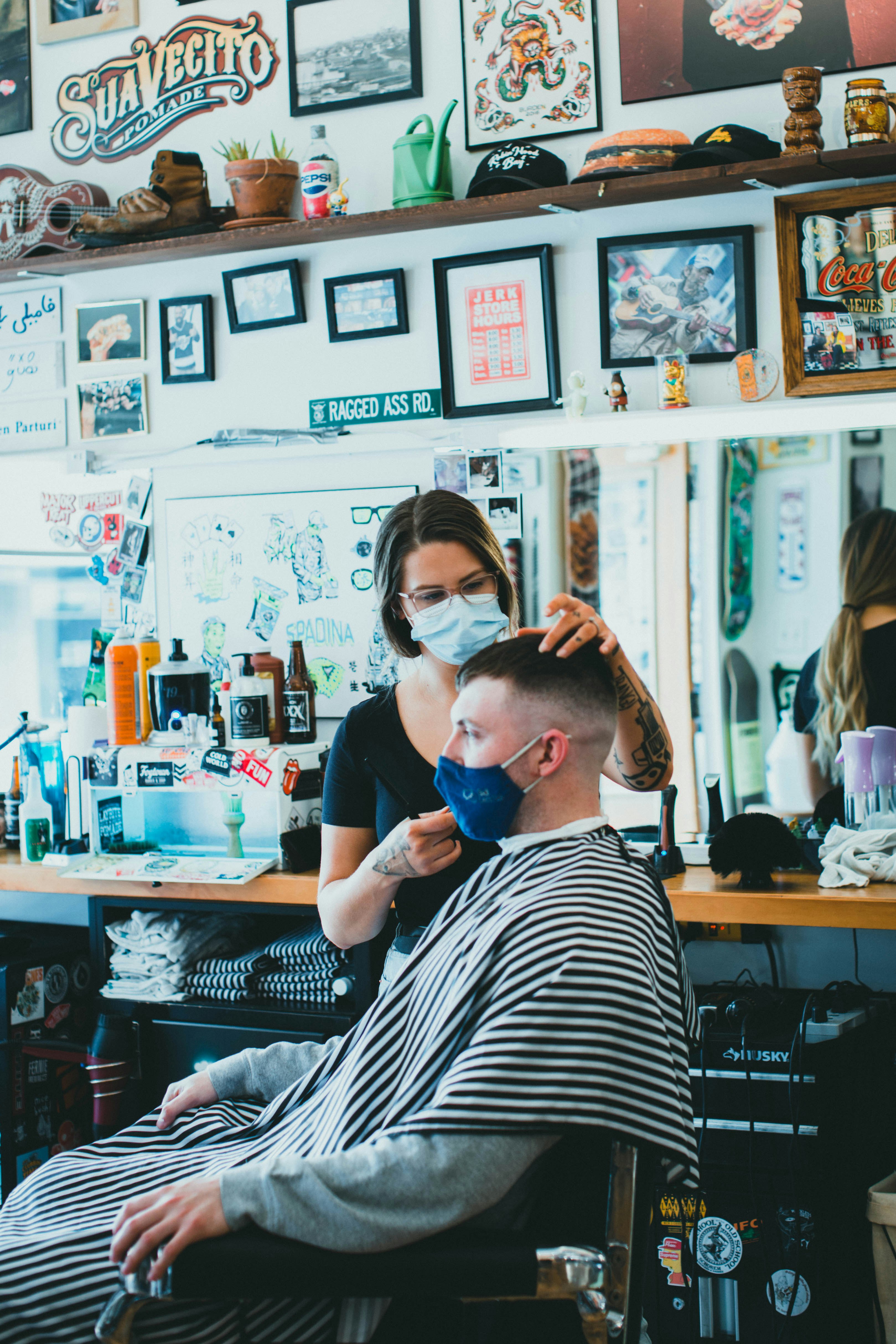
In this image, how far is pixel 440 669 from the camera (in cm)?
198

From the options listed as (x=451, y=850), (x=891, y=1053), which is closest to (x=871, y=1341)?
(x=891, y=1053)

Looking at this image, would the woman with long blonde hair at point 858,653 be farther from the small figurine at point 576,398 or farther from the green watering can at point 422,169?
the green watering can at point 422,169

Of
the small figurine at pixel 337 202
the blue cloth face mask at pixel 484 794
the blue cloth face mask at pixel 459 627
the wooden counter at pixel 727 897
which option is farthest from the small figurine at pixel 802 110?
the blue cloth face mask at pixel 484 794

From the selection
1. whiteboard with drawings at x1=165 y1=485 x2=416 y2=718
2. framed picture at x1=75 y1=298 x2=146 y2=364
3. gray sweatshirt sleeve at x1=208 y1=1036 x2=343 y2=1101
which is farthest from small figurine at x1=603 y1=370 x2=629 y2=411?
gray sweatshirt sleeve at x1=208 y1=1036 x2=343 y2=1101

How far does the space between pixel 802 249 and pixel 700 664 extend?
1.00 m

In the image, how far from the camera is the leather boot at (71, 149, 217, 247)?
117 inches

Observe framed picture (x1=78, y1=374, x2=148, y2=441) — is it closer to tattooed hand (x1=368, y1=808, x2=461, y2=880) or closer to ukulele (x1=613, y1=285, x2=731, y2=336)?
ukulele (x1=613, y1=285, x2=731, y2=336)

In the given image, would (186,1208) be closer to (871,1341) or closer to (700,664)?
(871,1341)

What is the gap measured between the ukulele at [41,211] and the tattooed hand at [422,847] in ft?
7.61

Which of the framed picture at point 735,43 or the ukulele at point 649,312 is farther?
the ukulele at point 649,312

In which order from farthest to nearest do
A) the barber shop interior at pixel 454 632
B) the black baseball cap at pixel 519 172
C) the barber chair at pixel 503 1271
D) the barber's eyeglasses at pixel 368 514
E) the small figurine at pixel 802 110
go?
the barber's eyeglasses at pixel 368 514 → the black baseball cap at pixel 519 172 → the small figurine at pixel 802 110 → the barber shop interior at pixel 454 632 → the barber chair at pixel 503 1271

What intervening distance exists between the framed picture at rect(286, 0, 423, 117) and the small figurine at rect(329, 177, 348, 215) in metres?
0.30

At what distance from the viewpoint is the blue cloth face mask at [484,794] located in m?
1.43

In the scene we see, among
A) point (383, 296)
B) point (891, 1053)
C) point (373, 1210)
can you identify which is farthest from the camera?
point (383, 296)
